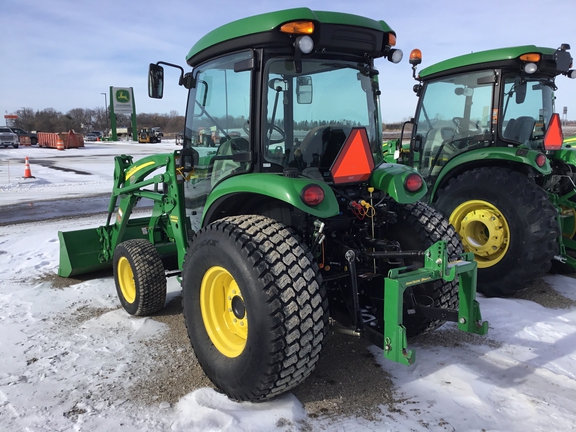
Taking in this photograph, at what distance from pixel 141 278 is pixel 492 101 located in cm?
426

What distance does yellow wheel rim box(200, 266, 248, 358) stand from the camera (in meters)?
3.09

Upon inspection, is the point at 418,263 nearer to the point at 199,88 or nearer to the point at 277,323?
the point at 277,323

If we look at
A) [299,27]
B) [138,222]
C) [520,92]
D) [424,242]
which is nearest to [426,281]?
[424,242]

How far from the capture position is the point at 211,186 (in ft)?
12.3

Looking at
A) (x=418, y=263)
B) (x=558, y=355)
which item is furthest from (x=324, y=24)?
(x=558, y=355)

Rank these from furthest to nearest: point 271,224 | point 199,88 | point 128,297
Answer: point 128,297, point 199,88, point 271,224

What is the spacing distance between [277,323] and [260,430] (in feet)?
2.03

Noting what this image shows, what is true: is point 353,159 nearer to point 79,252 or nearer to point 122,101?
point 79,252

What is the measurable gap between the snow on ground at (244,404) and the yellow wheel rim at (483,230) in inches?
22.5

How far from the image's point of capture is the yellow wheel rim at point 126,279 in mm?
4504

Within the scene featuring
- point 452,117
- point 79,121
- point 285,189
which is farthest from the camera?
point 79,121

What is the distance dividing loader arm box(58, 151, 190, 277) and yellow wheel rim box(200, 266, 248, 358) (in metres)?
1.13

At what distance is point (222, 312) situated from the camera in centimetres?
323

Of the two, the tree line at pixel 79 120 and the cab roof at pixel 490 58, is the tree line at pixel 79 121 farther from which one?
the cab roof at pixel 490 58
